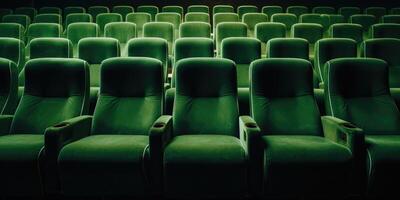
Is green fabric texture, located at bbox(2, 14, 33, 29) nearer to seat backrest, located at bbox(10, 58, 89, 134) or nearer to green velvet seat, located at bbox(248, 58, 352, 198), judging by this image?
seat backrest, located at bbox(10, 58, 89, 134)

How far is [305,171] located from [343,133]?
0.36 m

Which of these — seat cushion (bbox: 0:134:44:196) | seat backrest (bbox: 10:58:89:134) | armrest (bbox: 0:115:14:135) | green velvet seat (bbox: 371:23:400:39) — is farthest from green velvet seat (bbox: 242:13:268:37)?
seat cushion (bbox: 0:134:44:196)

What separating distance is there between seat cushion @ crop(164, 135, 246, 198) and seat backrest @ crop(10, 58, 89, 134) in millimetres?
885

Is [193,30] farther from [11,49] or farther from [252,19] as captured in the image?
[11,49]

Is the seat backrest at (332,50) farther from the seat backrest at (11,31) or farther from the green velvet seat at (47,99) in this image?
the seat backrest at (11,31)

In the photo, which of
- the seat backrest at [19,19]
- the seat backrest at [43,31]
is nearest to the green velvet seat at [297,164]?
the seat backrest at [43,31]

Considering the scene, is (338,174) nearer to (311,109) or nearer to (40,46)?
(311,109)

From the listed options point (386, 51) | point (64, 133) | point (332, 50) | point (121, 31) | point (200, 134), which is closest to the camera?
point (64, 133)

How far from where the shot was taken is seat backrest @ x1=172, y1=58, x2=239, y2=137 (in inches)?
93.4

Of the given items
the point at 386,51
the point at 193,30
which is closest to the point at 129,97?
the point at 193,30

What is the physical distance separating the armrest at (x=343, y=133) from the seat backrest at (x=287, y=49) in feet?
3.53

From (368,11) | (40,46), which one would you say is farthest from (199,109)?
(368,11)

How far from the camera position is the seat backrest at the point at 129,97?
7.84 ft

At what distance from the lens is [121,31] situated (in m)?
4.59
